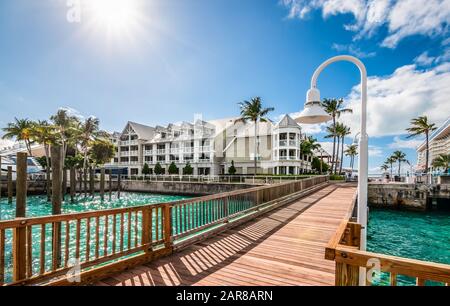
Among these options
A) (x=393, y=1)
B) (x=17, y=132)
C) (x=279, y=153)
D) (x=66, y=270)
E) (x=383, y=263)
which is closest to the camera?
(x=383, y=263)

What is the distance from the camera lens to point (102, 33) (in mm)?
6430

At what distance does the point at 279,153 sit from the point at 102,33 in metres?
33.9

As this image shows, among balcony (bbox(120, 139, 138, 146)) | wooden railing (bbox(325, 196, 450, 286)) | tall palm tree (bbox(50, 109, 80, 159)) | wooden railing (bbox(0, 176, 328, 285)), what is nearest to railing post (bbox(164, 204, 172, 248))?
wooden railing (bbox(0, 176, 328, 285))

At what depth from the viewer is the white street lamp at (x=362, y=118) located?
3208 mm

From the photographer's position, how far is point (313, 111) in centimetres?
349

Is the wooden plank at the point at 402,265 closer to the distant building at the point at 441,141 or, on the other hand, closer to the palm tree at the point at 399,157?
the distant building at the point at 441,141

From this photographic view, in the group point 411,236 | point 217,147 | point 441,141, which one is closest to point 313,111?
point 411,236

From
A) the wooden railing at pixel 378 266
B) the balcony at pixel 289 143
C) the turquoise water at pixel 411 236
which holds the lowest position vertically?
the turquoise water at pixel 411 236

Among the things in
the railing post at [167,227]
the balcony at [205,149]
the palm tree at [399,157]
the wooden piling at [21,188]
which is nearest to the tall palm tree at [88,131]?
the balcony at [205,149]

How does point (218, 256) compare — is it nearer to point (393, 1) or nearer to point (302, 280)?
point (302, 280)

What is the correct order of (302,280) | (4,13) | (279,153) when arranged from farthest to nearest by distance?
(279,153) < (4,13) < (302,280)

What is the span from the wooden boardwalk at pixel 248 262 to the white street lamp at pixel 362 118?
139 centimetres
